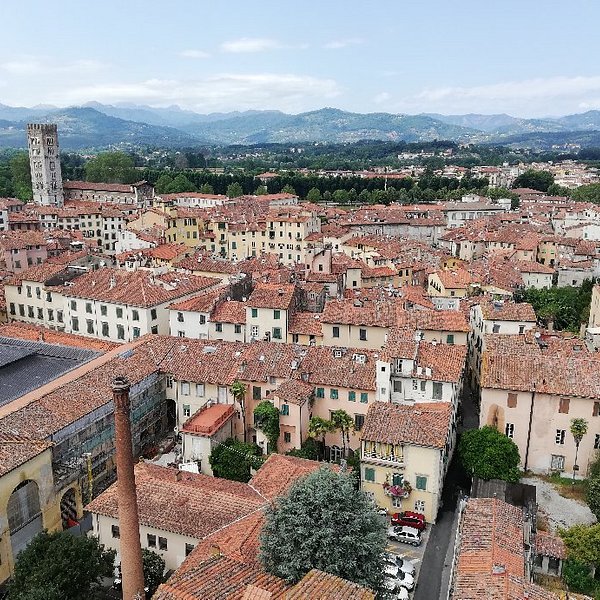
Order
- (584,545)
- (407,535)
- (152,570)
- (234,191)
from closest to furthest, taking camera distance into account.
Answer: (152,570), (584,545), (407,535), (234,191)

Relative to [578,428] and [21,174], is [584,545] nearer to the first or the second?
[578,428]

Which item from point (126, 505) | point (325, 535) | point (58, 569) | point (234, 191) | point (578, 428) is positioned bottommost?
point (58, 569)

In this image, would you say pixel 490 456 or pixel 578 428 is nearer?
pixel 490 456

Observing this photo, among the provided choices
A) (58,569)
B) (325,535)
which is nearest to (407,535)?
(325,535)

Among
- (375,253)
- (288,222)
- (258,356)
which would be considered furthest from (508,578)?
(288,222)

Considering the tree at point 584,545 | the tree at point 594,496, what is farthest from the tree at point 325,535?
the tree at point 594,496

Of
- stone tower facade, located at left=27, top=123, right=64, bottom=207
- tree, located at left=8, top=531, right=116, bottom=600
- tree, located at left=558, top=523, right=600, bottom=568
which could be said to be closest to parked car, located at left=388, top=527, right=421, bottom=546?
tree, located at left=558, top=523, right=600, bottom=568
